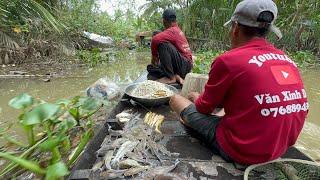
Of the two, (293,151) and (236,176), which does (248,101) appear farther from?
(293,151)

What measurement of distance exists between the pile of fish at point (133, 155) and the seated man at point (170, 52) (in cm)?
190

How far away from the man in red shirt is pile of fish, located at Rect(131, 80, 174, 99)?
1.31 m

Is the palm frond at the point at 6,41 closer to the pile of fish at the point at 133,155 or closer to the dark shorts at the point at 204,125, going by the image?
the pile of fish at the point at 133,155

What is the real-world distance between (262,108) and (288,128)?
241 mm

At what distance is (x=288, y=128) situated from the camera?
215cm

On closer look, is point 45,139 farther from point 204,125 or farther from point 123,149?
point 204,125

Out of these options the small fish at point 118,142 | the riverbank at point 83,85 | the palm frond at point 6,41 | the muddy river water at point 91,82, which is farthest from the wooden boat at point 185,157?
the palm frond at point 6,41

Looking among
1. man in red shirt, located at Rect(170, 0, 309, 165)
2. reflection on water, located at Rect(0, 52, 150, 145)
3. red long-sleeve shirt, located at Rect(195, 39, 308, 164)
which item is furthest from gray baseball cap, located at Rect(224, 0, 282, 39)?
reflection on water, located at Rect(0, 52, 150, 145)

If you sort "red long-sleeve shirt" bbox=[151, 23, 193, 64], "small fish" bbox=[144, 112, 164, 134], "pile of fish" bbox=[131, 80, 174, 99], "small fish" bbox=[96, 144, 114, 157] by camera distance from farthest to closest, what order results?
1. "red long-sleeve shirt" bbox=[151, 23, 193, 64]
2. "pile of fish" bbox=[131, 80, 174, 99]
3. "small fish" bbox=[144, 112, 164, 134]
4. "small fish" bbox=[96, 144, 114, 157]

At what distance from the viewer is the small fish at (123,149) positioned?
7.61 ft

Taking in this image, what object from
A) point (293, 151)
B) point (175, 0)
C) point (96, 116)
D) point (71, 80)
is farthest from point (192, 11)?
point (293, 151)

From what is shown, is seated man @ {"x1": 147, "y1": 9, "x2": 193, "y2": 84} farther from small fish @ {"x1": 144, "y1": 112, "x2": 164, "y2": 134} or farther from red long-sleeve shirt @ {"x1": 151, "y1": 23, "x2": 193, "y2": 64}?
small fish @ {"x1": 144, "y1": 112, "x2": 164, "y2": 134}

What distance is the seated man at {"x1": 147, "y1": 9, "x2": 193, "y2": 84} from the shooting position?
4.75 metres

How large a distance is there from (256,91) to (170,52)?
9.24 feet
